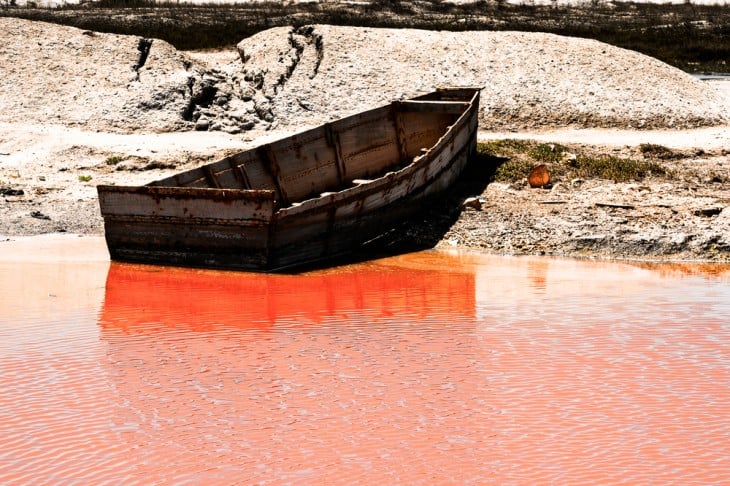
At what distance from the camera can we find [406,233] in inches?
617

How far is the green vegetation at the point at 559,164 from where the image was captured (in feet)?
58.3

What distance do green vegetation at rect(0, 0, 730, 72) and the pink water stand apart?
64.0 ft

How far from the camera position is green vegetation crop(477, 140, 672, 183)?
17.8 meters

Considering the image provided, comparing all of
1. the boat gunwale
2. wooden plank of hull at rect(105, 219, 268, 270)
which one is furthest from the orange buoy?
wooden plank of hull at rect(105, 219, 268, 270)

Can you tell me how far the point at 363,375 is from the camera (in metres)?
9.29

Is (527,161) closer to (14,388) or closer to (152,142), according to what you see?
(152,142)

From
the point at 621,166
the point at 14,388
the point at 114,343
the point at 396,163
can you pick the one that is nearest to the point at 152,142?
the point at 396,163

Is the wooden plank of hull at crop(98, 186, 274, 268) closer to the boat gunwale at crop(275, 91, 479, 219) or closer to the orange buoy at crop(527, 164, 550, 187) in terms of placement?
the boat gunwale at crop(275, 91, 479, 219)

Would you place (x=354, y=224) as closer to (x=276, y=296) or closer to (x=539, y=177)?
(x=276, y=296)

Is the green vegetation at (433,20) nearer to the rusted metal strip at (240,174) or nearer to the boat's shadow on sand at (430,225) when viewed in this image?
the boat's shadow on sand at (430,225)

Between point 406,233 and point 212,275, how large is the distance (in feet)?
11.6

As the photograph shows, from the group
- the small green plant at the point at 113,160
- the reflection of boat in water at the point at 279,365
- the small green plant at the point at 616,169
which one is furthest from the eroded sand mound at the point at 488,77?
the reflection of boat in water at the point at 279,365

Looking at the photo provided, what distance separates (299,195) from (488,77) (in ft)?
29.3

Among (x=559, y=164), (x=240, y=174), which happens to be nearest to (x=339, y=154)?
(x=240, y=174)
